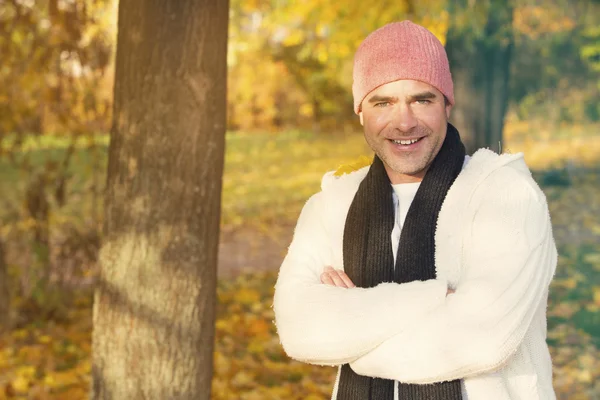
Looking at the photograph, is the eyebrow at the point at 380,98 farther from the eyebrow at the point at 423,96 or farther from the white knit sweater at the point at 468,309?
the white knit sweater at the point at 468,309

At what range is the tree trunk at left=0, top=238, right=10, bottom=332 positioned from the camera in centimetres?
647

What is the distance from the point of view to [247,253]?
10.4m

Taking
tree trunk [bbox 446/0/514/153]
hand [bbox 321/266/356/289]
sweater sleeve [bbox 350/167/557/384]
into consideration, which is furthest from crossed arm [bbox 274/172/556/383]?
tree trunk [bbox 446/0/514/153]

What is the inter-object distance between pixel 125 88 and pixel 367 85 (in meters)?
1.48

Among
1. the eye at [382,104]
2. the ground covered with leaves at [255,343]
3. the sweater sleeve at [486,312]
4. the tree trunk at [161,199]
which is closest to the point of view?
the sweater sleeve at [486,312]

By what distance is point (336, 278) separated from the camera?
7.80 ft

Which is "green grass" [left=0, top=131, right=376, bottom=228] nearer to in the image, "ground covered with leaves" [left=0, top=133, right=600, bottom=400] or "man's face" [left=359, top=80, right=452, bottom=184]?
"ground covered with leaves" [left=0, top=133, right=600, bottom=400]

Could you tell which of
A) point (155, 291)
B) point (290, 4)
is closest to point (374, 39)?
point (155, 291)

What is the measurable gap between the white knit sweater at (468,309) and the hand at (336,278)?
0.16 feet

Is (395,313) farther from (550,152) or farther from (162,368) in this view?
(550,152)

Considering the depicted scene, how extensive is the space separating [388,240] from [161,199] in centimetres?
141

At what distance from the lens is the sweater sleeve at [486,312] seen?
2.09 m

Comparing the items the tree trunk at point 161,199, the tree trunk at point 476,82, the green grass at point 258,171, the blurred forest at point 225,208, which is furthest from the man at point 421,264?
the tree trunk at point 476,82

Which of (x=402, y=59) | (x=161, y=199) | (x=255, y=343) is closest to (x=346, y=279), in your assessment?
(x=402, y=59)
